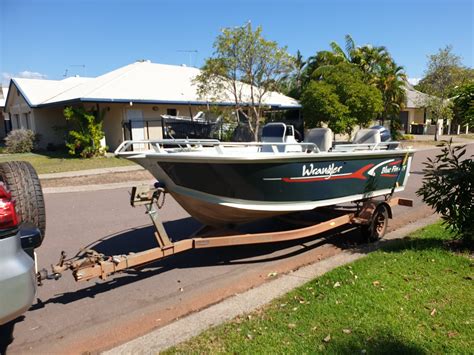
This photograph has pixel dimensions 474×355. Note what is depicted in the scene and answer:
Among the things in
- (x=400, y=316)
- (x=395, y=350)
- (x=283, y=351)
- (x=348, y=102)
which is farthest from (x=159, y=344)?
(x=348, y=102)

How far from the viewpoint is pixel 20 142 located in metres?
23.4

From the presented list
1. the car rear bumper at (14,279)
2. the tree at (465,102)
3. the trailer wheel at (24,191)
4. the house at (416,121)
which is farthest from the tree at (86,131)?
the house at (416,121)

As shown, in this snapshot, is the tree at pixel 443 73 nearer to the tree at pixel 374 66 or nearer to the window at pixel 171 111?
the tree at pixel 374 66

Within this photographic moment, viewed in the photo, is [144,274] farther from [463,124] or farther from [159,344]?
[463,124]

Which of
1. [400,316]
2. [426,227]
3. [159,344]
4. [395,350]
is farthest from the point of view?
[426,227]

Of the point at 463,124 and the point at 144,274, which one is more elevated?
the point at 463,124

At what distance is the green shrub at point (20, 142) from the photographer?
23375mm

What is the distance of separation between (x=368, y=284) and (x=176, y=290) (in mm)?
2229

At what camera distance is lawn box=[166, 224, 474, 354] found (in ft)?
10.8

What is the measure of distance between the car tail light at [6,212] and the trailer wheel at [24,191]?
95cm

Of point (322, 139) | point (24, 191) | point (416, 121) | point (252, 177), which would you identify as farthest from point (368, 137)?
point (416, 121)

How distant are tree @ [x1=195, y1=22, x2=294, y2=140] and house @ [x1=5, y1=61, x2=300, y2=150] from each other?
0.62 metres

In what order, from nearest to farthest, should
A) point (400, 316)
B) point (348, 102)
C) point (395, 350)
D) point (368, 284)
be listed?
point (395, 350), point (400, 316), point (368, 284), point (348, 102)

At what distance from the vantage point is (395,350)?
318 cm
